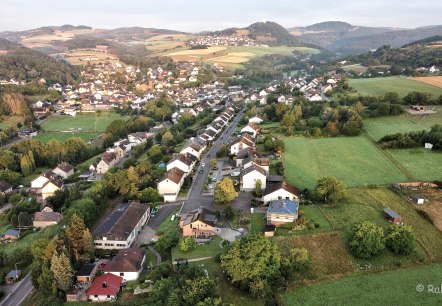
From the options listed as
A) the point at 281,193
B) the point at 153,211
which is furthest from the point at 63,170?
the point at 281,193

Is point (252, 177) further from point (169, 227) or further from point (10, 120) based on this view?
point (10, 120)

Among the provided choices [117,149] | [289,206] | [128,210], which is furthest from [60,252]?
[117,149]

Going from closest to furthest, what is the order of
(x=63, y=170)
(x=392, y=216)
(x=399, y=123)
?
(x=392, y=216)
(x=63, y=170)
(x=399, y=123)

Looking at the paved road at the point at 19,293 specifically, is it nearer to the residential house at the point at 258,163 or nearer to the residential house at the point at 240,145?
the residential house at the point at 258,163

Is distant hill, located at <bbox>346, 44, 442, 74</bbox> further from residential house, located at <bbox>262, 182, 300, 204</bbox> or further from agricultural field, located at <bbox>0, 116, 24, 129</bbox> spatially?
agricultural field, located at <bbox>0, 116, 24, 129</bbox>

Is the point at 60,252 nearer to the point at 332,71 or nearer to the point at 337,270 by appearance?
the point at 337,270

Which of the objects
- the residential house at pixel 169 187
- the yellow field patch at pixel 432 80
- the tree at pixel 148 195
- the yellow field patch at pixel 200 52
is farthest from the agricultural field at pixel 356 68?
the tree at pixel 148 195
